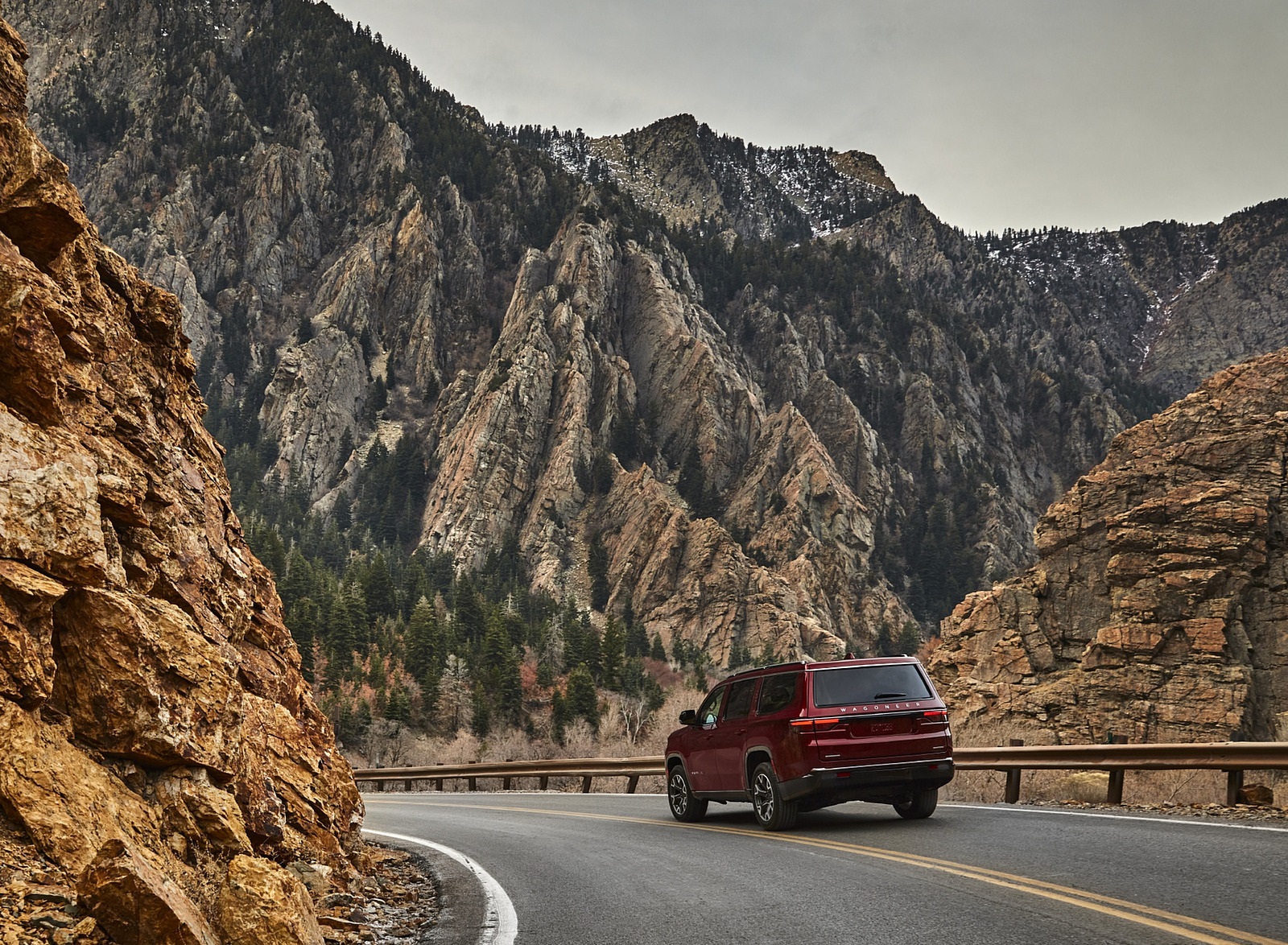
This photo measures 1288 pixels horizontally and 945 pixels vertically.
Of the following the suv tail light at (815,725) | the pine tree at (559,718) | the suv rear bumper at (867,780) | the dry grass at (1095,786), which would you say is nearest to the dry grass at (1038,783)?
the dry grass at (1095,786)

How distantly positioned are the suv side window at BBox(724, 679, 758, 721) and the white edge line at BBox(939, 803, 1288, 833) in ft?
10.9

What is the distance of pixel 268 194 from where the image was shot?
18625cm

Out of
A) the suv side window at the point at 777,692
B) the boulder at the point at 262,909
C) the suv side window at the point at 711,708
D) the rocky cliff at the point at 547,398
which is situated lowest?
the boulder at the point at 262,909

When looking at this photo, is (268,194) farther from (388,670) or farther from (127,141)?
(388,670)

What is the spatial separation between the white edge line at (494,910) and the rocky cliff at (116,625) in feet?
4.61

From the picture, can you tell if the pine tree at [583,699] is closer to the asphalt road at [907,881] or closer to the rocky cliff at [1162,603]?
the rocky cliff at [1162,603]

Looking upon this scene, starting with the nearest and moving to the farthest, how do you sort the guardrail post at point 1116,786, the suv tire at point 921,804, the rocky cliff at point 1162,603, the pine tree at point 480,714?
1. the suv tire at point 921,804
2. the guardrail post at point 1116,786
3. the rocky cliff at point 1162,603
4. the pine tree at point 480,714

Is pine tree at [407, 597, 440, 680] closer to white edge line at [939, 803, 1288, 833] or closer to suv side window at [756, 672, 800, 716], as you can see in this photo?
white edge line at [939, 803, 1288, 833]

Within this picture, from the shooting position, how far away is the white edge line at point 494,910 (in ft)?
23.9

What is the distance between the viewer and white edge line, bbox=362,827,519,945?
7.27 m

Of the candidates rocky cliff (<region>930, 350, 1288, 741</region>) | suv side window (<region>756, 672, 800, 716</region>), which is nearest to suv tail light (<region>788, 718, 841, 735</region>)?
suv side window (<region>756, 672, 800, 716</region>)

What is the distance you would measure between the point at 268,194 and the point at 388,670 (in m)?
125

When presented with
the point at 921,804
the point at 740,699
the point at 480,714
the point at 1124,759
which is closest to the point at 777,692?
the point at 740,699

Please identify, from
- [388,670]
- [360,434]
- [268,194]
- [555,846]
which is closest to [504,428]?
[360,434]
